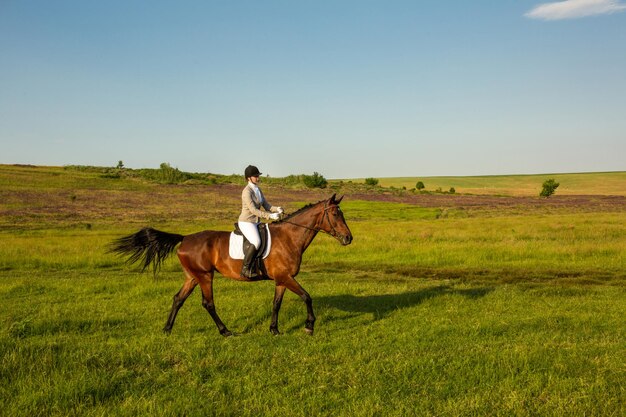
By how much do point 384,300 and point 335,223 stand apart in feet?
13.0

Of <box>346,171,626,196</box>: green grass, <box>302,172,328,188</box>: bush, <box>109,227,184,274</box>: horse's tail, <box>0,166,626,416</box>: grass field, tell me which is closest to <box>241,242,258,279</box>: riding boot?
<box>0,166,626,416</box>: grass field

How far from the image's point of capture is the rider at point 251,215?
379 inches

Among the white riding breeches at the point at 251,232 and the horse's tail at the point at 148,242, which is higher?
the white riding breeches at the point at 251,232

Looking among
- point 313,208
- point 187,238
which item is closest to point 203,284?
point 187,238

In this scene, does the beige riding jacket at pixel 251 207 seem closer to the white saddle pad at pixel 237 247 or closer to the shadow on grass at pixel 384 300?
the white saddle pad at pixel 237 247

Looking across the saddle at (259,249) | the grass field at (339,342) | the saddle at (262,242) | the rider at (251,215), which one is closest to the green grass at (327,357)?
the grass field at (339,342)

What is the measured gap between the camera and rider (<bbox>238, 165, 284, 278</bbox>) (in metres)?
9.62

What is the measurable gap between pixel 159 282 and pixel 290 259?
296 inches

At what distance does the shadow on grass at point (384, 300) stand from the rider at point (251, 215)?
10.5 ft

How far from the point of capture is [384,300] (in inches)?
500

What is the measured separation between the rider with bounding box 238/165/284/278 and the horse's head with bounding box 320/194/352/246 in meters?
0.95

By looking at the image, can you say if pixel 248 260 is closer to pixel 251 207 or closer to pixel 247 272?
pixel 247 272

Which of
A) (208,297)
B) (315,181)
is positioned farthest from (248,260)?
(315,181)

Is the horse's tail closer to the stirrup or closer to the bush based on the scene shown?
the stirrup
